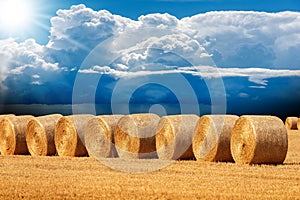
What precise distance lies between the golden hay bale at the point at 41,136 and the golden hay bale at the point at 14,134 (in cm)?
49

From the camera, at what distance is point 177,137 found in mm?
17641

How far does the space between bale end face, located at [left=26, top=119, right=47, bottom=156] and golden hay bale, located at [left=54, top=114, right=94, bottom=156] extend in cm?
56


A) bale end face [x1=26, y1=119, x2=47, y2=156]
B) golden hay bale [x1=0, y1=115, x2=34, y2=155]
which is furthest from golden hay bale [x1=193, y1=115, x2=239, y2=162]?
golden hay bale [x1=0, y1=115, x2=34, y2=155]

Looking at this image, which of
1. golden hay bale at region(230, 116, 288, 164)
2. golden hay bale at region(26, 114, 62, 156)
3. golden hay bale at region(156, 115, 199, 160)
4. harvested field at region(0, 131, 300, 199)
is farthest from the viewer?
golden hay bale at region(26, 114, 62, 156)

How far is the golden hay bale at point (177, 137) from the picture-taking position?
17656mm

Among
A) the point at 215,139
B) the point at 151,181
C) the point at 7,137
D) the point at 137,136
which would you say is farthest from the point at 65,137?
the point at 151,181

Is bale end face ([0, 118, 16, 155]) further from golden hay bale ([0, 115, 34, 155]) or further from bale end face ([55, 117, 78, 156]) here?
bale end face ([55, 117, 78, 156])

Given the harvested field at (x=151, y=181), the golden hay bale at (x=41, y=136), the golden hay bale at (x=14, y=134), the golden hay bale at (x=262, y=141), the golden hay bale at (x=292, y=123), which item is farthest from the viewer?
the golden hay bale at (x=292, y=123)

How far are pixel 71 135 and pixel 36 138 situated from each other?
5.51 feet

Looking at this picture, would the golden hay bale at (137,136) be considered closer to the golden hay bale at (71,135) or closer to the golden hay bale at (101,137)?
the golden hay bale at (101,137)

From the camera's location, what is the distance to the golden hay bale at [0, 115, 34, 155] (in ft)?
67.7

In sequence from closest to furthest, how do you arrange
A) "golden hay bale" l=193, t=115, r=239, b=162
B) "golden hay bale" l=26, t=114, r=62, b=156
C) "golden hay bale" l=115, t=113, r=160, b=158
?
1. "golden hay bale" l=193, t=115, r=239, b=162
2. "golden hay bale" l=115, t=113, r=160, b=158
3. "golden hay bale" l=26, t=114, r=62, b=156

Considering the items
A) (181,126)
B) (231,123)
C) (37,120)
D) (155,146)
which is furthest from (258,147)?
(37,120)

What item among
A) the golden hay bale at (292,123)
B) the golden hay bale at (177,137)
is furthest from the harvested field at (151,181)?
the golden hay bale at (292,123)
